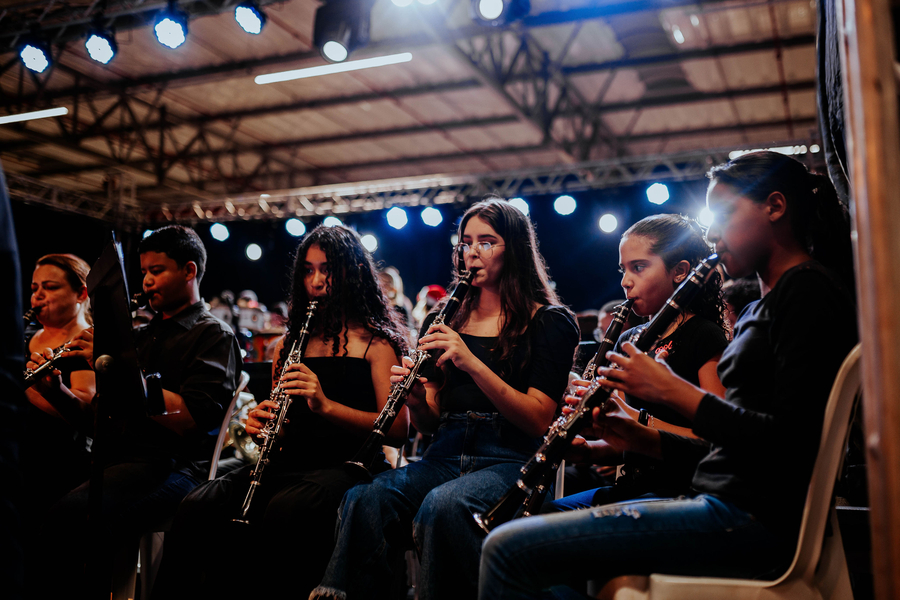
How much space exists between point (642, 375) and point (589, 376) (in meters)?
0.67

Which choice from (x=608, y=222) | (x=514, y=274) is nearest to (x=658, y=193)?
(x=608, y=222)

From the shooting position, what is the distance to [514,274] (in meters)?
2.57

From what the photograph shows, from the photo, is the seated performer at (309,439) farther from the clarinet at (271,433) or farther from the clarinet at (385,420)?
the clarinet at (385,420)

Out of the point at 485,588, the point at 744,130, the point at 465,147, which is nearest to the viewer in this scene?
the point at 485,588

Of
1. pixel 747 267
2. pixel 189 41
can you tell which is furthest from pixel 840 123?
pixel 189 41

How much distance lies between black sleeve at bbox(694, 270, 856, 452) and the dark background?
7.49m

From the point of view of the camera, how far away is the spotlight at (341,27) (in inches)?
236

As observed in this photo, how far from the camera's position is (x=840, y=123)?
176 centimetres

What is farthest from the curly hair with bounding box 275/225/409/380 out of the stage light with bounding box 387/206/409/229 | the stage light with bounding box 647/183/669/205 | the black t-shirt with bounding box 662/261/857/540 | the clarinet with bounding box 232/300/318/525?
the stage light with bounding box 387/206/409/229

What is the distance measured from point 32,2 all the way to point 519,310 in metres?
7.32

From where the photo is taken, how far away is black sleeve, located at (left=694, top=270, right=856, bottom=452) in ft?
4.69

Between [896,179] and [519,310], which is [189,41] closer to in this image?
[519,310]

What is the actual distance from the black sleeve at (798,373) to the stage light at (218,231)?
474 inches

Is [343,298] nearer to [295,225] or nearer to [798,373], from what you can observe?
[798,373]
